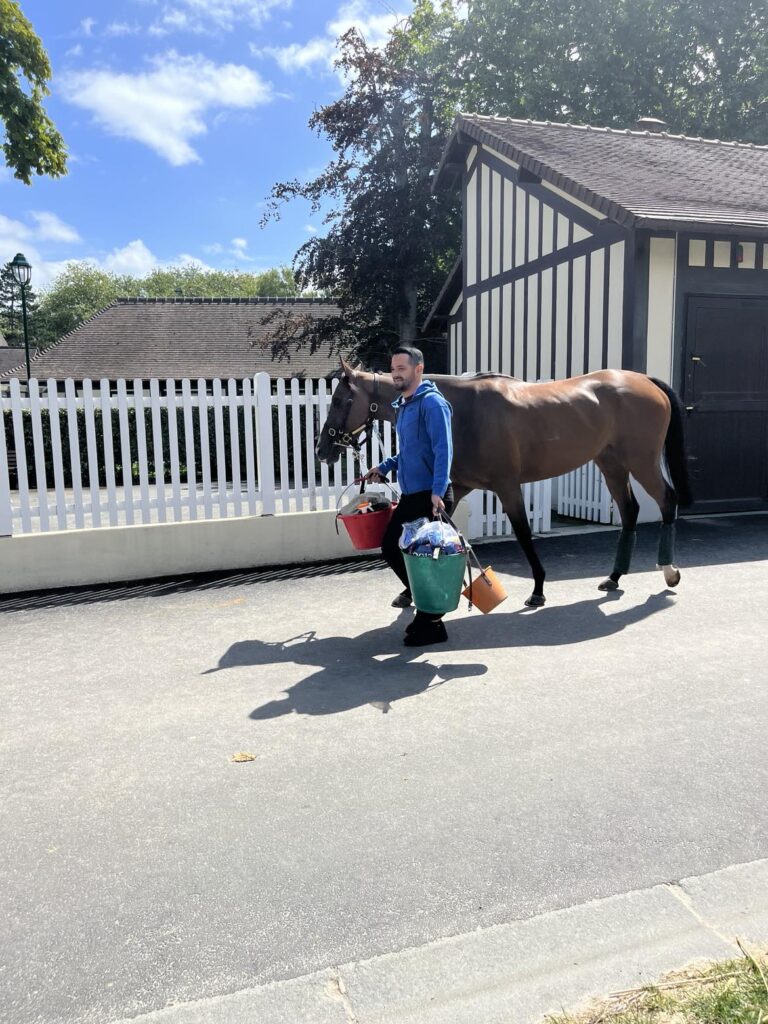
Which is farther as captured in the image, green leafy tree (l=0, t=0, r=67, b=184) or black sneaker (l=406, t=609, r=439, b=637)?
green leafy tree (l=0, t=0, r=67, b=184)

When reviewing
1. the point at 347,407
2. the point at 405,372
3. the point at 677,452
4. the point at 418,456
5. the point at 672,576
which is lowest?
the point at 672,576

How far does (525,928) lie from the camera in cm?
230

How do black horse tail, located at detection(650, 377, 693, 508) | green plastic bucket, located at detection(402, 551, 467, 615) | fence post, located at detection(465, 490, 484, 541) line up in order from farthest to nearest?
fence post, located at detection(465, 490, 484, 541)
black horse tail, located at detection(650, 377, 693, 508)
green plastic bucket, located at detection(402, 551, 467, 615)

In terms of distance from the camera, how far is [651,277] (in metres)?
9.69

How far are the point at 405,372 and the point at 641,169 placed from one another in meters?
8.91

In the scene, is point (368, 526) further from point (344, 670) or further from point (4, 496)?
point (4, 496)

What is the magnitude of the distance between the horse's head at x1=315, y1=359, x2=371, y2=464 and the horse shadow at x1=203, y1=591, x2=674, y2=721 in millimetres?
1474

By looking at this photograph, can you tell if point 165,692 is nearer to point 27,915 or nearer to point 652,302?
point 27,915

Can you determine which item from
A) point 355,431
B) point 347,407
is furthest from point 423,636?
point 347,407

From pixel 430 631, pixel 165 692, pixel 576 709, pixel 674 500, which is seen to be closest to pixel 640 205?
pixel 674 500

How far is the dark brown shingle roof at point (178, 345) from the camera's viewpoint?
2803 cm

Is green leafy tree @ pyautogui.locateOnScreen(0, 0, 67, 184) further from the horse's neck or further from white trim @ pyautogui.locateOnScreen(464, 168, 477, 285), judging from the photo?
the horse's neck

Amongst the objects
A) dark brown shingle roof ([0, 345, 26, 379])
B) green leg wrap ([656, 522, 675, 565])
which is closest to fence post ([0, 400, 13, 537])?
green leg wrap ([656, 522, 675, 565])

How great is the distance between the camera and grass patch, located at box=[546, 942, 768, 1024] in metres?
1.89
